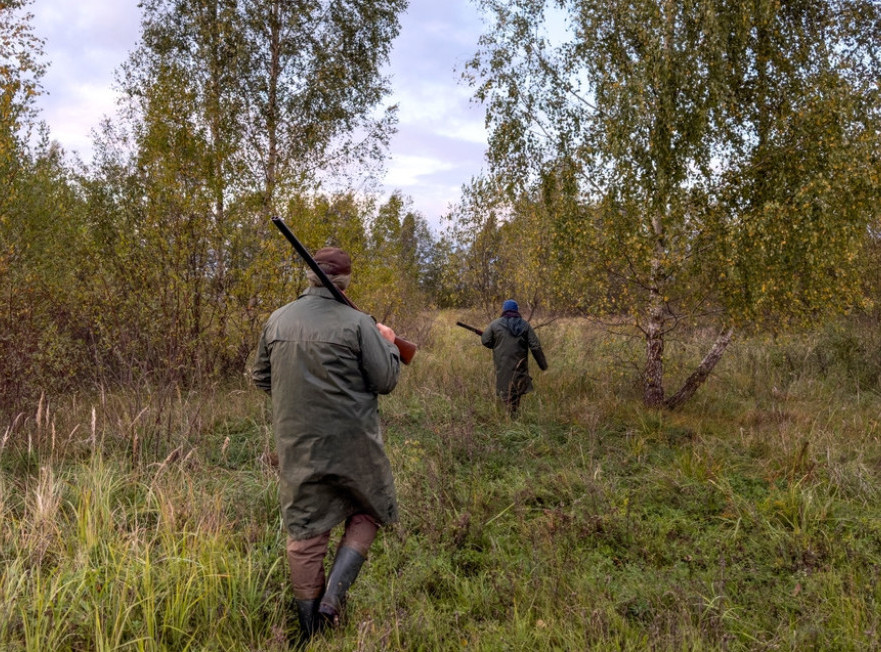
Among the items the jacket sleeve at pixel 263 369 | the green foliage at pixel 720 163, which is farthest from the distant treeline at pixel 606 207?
the jacket sleeve at pixel 263 369

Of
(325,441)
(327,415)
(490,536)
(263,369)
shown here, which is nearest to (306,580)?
(325,441)

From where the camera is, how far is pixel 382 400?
8641mm

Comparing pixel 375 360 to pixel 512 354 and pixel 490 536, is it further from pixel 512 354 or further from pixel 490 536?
pixel 512 354

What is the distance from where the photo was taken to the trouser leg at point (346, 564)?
9.65 feet

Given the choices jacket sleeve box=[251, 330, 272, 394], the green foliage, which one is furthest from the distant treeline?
jacket sleeve box=[251, 330, 272, 394]

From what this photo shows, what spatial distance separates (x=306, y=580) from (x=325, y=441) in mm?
738

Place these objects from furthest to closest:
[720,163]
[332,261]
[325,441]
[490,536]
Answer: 1. [720,163]
2. [490,536]
3. [332,261]
4. [325,441]

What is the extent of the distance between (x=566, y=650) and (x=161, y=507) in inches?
101

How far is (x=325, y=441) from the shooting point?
9.70ft

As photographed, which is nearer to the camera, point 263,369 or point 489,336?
point 263,369

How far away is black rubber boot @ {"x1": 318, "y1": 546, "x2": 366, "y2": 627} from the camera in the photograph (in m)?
2.93

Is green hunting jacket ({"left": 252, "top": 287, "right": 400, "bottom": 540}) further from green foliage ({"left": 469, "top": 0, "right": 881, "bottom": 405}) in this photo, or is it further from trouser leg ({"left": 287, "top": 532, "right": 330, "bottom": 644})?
green foliage ({"left": 469, "top": 0, "right": 881, "bottom": 405})

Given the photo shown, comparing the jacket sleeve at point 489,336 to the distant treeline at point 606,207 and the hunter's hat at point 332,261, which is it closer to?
the distant treeline at point 606,207

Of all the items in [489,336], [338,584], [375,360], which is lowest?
[338,584]
